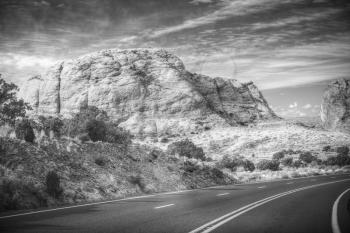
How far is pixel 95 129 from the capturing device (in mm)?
28406

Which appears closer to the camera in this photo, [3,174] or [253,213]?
[253,213]

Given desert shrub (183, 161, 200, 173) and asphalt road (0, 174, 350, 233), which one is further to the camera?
desert shrub (183, 161, 200, 173)

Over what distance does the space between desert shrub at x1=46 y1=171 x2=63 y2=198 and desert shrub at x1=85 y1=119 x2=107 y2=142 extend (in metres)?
12.4

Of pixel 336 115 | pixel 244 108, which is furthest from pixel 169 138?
pixel 336 115

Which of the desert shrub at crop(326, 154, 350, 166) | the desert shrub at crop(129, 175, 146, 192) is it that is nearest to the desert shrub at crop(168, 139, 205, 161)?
the desert shrub at crop(129, 175, 146, 192)

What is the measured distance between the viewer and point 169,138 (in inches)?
3664

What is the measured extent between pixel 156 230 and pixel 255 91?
511 feet

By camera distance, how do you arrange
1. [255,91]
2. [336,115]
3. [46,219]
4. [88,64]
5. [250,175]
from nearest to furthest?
[46,219] → [250,175] → [88,64] → [255,91] → [336,115]

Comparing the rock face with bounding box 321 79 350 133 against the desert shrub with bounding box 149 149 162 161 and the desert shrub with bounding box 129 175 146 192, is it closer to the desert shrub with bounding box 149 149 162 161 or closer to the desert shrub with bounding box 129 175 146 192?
the desert shrub with bounding box 149 149 162 161

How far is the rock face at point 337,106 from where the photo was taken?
6860 inches

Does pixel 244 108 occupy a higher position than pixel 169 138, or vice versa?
pixel 244 108

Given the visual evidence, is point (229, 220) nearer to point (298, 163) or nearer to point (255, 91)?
point (298, 163)

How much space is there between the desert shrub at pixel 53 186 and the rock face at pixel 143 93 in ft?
276

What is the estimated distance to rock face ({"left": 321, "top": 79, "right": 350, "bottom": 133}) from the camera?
174250 millimetres
